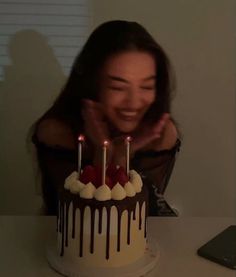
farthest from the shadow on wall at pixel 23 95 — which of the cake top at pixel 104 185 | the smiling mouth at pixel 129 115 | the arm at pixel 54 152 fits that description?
the cake top at pixel 104 185

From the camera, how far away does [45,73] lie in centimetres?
120

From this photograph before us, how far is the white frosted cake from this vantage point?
37.3 inches

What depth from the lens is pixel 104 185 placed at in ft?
3.14

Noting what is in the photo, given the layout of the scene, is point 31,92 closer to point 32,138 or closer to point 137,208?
point 32,138

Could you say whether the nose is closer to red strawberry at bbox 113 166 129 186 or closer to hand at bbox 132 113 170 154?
hand at bbox 132 113 170 154

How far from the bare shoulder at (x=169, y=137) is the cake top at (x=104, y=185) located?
0.23 meters

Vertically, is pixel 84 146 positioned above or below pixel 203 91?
below

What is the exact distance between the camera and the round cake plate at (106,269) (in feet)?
3.14

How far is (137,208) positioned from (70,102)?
1.14 ft

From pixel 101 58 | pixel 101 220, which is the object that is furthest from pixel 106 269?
pixel 101 58

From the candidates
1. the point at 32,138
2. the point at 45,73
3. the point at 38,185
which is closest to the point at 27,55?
the point at 45,73

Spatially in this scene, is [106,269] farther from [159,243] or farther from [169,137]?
[169,137]

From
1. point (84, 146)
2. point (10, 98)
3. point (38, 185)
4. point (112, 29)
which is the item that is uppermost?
point (112, 29)

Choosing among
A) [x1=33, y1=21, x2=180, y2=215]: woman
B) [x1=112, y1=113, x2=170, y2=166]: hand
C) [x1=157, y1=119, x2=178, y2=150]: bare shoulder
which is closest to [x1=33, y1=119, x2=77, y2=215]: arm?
[x1=33, y1=21, x2=180, y2=215]: woman
